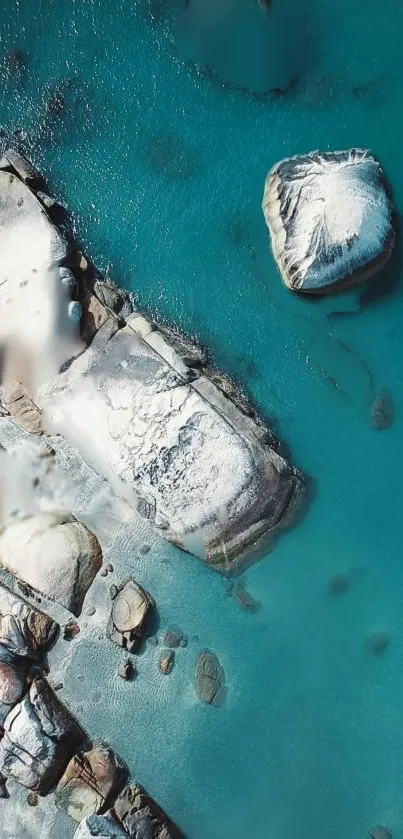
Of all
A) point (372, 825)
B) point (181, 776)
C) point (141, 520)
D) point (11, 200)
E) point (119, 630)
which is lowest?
point (372, 825)

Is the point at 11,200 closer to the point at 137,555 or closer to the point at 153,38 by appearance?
the point at 153,38

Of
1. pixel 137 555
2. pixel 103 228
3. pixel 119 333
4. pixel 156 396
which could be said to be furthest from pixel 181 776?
pixel 103 228

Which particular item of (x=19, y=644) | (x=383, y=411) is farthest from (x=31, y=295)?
(x=383, y=411)

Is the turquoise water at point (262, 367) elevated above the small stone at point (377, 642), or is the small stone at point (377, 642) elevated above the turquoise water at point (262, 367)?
the turquoise water at point (262, 367)

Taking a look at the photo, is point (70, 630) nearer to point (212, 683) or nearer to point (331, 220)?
point (212, 683)

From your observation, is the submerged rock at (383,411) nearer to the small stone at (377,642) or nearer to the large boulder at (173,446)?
the large boulder at (173,446)

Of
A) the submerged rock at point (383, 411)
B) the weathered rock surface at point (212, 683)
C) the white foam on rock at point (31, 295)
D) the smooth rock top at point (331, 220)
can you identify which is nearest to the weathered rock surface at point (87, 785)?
the weathered rock surface at point (212, 683)
